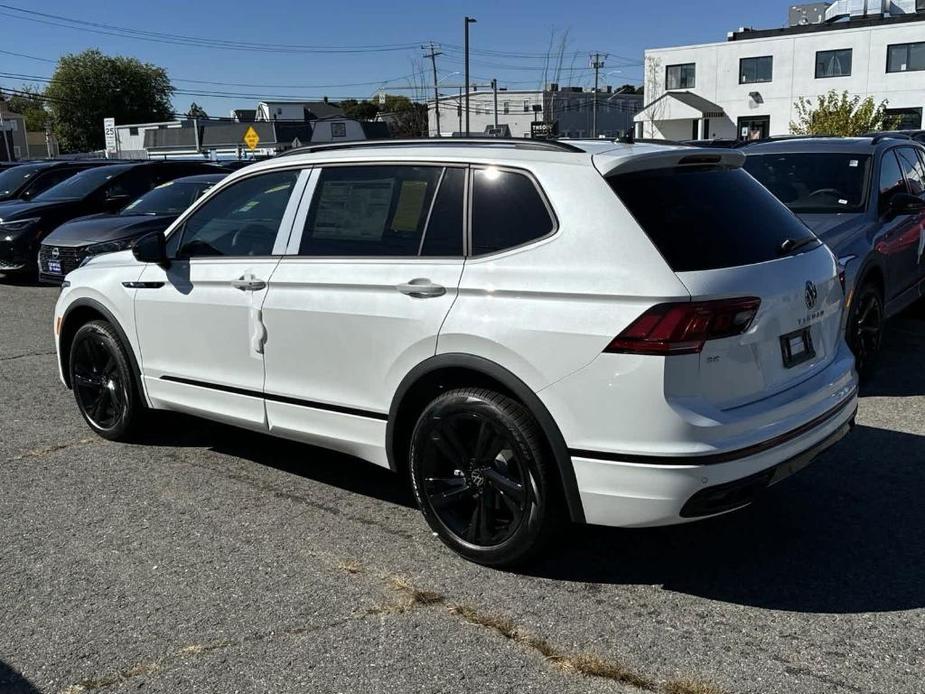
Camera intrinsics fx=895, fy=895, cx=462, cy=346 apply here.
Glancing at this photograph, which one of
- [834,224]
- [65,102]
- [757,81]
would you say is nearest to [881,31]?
[757,81]

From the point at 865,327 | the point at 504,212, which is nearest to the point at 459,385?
the point at 504,212

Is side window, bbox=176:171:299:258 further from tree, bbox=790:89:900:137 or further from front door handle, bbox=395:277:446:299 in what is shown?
tree, bbox=790:89:900:137

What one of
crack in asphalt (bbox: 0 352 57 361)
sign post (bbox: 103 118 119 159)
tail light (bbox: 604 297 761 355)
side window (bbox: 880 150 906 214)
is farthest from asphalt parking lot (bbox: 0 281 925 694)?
sign post (bbox: 103 118 119 159)

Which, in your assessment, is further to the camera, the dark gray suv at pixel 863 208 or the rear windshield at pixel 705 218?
the dark gray suv at pixel 863 208

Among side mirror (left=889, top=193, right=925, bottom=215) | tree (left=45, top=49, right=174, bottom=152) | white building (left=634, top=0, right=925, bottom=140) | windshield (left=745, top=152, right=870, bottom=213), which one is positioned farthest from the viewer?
tree (left=45, top=49, right=174, bottom=152)

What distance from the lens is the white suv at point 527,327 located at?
3.29 metres

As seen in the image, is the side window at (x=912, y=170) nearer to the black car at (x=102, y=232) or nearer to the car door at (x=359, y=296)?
the car door at (x=359, y=296)

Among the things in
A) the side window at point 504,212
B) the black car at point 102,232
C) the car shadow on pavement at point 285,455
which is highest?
the side window at point 504,212

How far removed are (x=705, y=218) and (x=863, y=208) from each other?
13.1 feet

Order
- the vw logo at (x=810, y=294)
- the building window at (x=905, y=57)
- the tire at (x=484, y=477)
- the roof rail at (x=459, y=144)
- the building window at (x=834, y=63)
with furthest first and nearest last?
the building window at (x=834, y=63) → the building window at (x=905, y=57) → the roof rail at (x=459, y=144) → the vw logo at (x=810, y=294) → the tire at (x=484, y=477)

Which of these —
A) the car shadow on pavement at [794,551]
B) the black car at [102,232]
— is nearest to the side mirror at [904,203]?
the car shadow on pavement at [794,551]

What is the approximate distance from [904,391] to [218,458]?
4.73 m

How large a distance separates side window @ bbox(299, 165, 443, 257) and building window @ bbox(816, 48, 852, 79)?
57.4 meters

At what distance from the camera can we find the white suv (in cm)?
329
